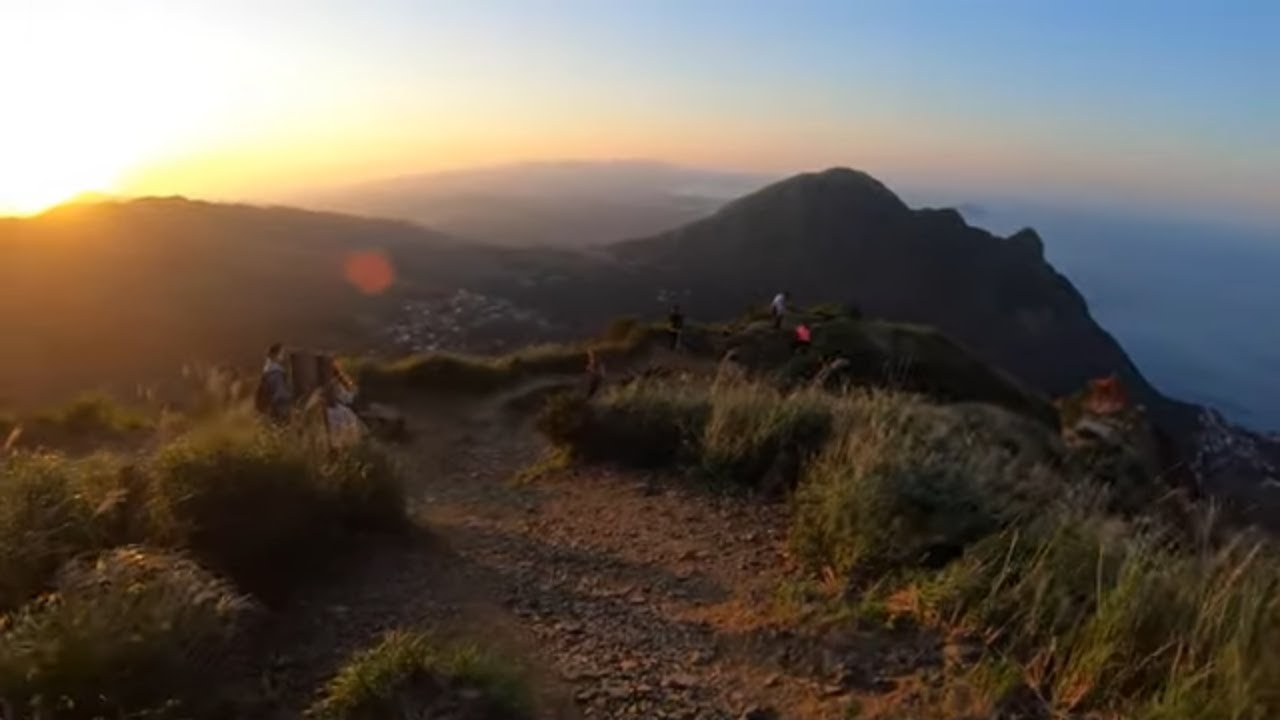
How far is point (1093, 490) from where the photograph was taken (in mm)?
7992

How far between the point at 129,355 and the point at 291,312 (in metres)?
27.9

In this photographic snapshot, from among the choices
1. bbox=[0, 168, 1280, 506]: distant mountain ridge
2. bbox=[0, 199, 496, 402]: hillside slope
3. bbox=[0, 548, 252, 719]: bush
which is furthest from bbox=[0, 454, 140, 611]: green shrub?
bbox=[0, 168, 1280, 506]: distant mountain ridge

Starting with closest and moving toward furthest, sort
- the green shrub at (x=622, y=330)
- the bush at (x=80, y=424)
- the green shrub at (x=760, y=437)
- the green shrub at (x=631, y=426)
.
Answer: the green shrub at (x=760, y=437), the green shrub at (x=631, y=426), the bush at (x=80, y=424), the green shrub at (x=622, y=330)

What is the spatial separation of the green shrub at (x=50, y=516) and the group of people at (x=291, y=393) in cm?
348

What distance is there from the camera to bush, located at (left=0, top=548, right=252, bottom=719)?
13.9 feet

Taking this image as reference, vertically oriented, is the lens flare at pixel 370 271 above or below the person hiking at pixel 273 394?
below

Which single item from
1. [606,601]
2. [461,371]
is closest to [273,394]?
[606,601]

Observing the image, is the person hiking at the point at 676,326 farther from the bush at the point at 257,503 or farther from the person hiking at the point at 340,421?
the bush at the point at 257,503

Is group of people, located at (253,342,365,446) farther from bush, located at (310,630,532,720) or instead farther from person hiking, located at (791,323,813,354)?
person hiking, located at (791,323,813,354)

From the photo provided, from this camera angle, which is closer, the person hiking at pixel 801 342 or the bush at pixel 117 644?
the bush at pixel 117 644

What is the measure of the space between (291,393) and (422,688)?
771 centimetres

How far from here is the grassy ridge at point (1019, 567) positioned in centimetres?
466

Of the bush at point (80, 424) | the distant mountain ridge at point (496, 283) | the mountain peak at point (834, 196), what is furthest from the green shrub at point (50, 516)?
the mountain peak at point (834, 196)

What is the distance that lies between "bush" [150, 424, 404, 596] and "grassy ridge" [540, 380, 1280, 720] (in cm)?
339
